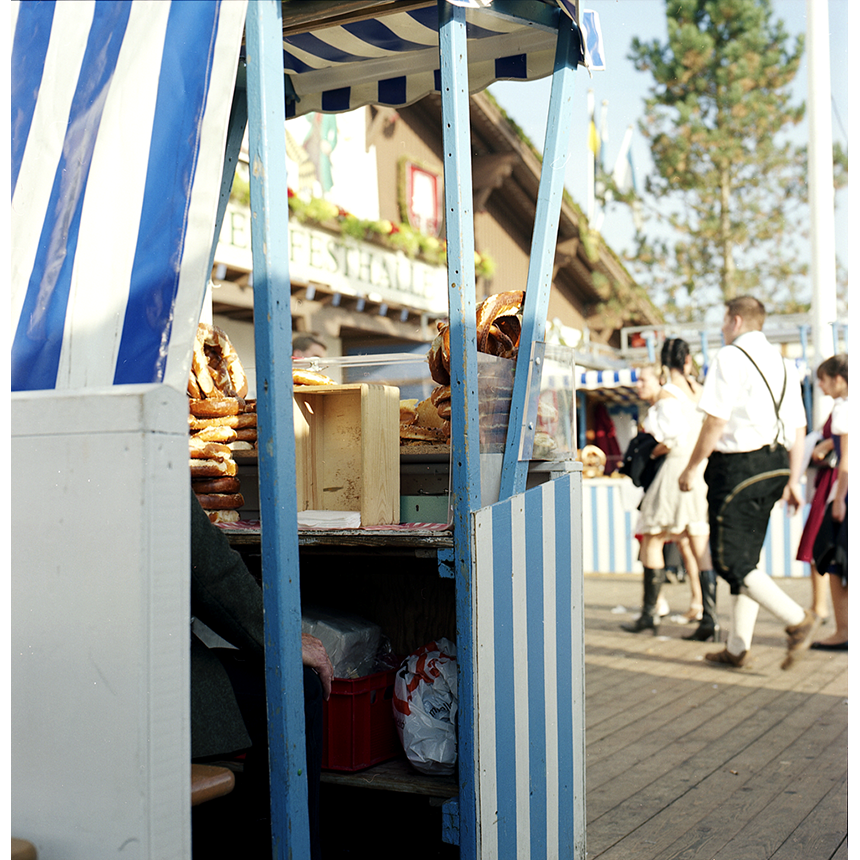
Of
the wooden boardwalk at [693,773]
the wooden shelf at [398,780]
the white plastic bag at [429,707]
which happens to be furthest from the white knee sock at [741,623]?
the wooden shelf at [398,780]

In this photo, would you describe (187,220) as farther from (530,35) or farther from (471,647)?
(530,35)

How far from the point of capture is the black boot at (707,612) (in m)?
7.12

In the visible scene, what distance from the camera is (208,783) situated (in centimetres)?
190

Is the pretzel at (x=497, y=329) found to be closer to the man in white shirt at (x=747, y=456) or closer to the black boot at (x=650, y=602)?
the man in white shirt at (x=747, y=456)

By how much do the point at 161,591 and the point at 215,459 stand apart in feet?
5.37

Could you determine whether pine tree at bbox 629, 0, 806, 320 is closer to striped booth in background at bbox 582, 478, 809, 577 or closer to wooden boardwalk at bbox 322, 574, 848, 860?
striped booth in background at bbox 582, 478, 809, 577

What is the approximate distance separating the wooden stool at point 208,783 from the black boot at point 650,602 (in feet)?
19.2

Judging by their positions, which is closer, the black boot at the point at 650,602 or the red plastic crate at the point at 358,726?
the red plastic crate at the point at 358,726

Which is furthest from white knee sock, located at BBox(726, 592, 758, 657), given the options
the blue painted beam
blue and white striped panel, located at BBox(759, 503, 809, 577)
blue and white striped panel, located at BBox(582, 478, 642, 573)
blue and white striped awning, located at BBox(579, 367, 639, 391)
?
blue and white striped awning, located at BBox(579, 367, 639, 391)

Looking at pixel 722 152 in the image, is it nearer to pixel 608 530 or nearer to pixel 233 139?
pixel 608 530

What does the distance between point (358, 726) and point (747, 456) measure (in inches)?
138

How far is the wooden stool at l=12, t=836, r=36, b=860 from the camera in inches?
60.9

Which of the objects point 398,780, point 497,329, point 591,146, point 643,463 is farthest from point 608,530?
point 591,146

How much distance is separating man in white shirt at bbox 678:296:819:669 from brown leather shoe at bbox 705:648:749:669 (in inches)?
11.1
